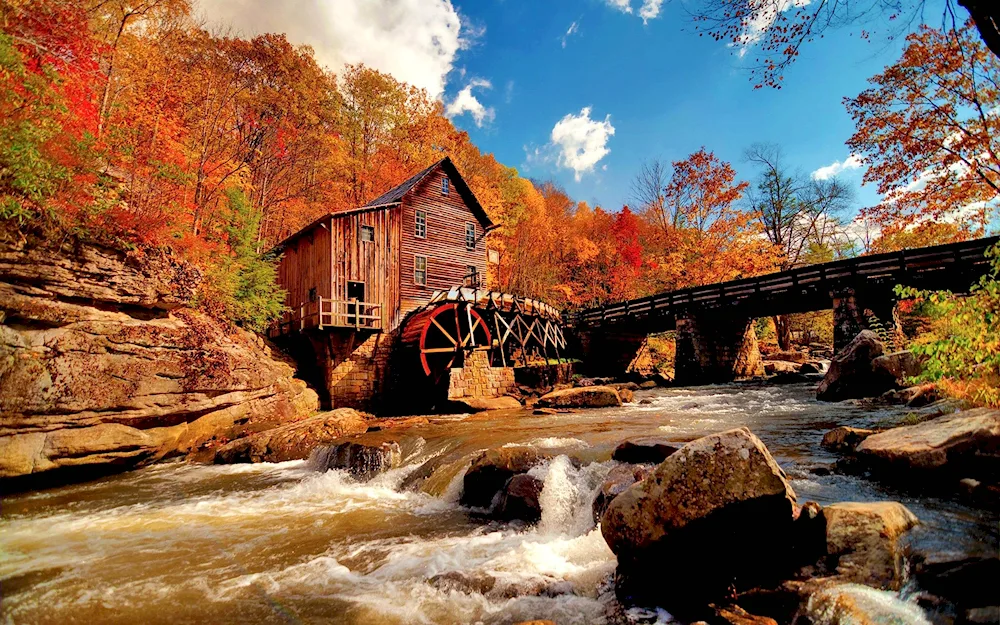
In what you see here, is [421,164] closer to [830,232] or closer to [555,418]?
[555,418]

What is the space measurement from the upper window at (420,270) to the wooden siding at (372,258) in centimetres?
93

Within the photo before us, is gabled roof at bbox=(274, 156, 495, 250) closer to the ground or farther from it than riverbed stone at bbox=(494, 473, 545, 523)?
farther from it

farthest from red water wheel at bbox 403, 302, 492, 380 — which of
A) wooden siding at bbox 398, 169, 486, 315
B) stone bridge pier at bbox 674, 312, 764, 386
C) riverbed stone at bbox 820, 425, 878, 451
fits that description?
riverbed stone at bbox 820, 425, 878, 451

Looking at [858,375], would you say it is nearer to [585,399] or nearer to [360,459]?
[585,399]

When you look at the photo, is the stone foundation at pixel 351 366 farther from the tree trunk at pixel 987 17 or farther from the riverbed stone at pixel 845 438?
the tree trunk at pixel 987 17

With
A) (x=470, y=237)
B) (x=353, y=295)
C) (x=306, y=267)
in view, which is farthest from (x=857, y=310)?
(x=306, y=267)

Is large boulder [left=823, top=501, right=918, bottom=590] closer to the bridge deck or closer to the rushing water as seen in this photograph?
the rushing water

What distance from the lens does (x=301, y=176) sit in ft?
78.6

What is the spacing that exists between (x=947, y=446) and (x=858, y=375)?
7.83m

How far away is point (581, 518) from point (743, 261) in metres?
25.5

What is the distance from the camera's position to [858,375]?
1068 centimetres

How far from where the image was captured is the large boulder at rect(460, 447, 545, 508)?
6180mm

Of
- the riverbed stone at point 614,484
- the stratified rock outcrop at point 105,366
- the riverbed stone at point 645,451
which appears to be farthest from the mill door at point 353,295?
the riverbed stone at point 614,484

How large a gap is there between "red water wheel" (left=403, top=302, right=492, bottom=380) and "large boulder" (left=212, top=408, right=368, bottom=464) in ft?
17.8
